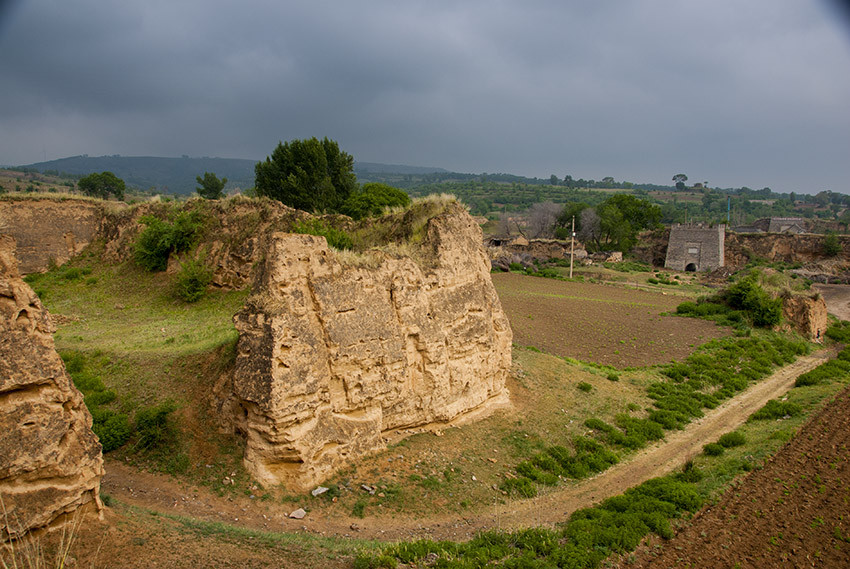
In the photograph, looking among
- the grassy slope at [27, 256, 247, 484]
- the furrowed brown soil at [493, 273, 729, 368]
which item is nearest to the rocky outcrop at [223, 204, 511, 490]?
the grassy slope at [27, 256, 247, 484]

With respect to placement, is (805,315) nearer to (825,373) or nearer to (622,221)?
(825,373)

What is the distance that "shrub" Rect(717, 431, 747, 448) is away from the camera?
16.3 metres

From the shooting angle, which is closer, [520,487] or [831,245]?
[520,487]

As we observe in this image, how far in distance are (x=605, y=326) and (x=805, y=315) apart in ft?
45.0

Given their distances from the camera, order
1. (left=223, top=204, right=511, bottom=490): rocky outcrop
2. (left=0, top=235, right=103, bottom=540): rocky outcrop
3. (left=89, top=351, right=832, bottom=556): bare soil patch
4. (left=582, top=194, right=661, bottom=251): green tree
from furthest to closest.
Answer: (left=582, top=194, right=661, bottom=251): green tree → (left=223, top=204, right=511, bottom=490): rocky outcrop → (left=89, top=351, right=832, bottom=556): bare soil patch → (left=0, top=235, right=103, bottom=540): rocky outcrop

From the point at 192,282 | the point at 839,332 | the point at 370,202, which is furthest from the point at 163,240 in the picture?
the point at 839,332

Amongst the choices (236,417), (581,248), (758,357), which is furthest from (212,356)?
(581,248)

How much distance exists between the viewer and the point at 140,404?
42.8 ft

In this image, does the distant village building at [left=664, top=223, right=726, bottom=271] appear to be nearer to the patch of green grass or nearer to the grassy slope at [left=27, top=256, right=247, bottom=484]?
the patch of green grass

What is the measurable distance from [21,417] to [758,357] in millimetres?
29725

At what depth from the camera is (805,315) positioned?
31.3 metres

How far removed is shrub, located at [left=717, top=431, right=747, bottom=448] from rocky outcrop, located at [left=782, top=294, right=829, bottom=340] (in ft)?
64.0

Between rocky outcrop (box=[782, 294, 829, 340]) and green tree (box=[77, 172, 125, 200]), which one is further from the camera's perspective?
green tree (box=[77, 172, 125, 200])

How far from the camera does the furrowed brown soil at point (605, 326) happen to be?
24.8 m
